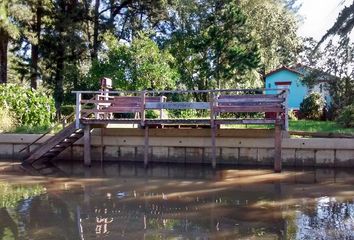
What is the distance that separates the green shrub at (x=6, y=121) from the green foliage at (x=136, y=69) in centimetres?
607

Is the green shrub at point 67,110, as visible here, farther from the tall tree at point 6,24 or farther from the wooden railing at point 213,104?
the wooden railing at point 213,104

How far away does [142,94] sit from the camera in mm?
14602

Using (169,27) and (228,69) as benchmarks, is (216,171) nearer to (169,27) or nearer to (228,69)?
(228,69)

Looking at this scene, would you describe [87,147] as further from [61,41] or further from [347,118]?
[61,41]

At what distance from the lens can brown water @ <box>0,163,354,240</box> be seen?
758cm

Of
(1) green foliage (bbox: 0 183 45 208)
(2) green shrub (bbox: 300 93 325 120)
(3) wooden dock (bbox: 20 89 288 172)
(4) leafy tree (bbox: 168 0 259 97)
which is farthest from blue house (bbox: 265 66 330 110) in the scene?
(1) green foliage (bbox: 0 183 45 208)

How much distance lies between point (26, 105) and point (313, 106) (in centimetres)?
1623

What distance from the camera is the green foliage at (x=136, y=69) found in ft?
77.0

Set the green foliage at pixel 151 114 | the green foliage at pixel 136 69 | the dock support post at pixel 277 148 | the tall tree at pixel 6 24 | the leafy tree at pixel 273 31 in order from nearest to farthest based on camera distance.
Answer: the dock support post at pixel 277 148, the green foliage at pixel 151 114, the green foliage at pixel 136 69, the tall tree at pixel 6 24, the leafy tree at pixel 273 31

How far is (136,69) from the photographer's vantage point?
23594mm

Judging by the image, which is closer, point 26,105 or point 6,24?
point 26,105

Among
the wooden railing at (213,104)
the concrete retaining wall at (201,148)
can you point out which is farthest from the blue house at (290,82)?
Answer: the wooden railing at (213,104)

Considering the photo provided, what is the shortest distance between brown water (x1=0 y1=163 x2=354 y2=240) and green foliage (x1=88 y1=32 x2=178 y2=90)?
31.7 feet

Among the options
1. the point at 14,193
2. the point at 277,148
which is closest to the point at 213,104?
the point at 277,148
